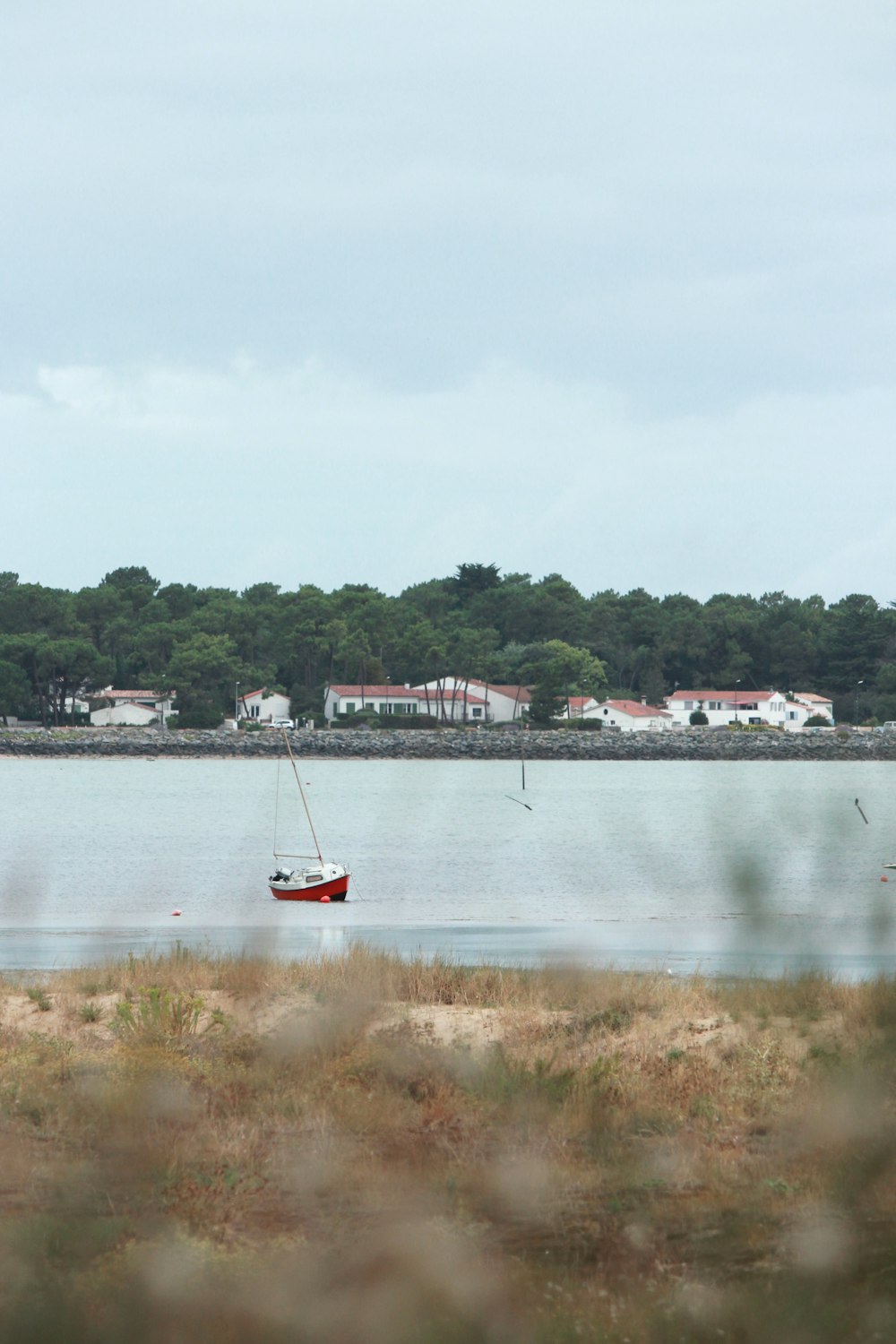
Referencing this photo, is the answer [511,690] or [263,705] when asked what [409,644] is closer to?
[511,690]

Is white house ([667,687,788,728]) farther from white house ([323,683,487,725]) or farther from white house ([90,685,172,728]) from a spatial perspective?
white house ([90,685,172,728])

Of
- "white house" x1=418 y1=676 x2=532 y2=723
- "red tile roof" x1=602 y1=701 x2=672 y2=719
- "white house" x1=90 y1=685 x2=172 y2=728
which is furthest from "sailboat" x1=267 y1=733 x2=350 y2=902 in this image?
"white house" x1=90 y1=685 x2=172 y2=728

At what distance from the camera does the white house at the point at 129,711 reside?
493 ft

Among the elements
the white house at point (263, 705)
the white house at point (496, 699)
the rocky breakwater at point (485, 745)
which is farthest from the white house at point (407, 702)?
the rocky breakwater at point (485, 745)

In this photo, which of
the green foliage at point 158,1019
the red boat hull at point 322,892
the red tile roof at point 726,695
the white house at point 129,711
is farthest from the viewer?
the white house at point 129,711

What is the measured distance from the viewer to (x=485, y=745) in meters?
129

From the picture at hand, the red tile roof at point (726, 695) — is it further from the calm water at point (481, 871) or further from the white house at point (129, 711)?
the white house at point (129, 711)

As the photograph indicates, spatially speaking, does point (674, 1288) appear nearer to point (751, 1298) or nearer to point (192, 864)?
point (751, 1298)

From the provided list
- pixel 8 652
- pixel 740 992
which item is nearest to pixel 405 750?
pixel 8 652

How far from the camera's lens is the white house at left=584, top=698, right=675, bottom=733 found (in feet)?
472

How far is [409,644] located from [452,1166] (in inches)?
5352

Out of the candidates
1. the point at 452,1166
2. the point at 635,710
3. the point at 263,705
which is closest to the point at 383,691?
the point at 263,705

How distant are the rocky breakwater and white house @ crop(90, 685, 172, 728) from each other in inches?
323

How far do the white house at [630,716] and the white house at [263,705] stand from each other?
2979cm
